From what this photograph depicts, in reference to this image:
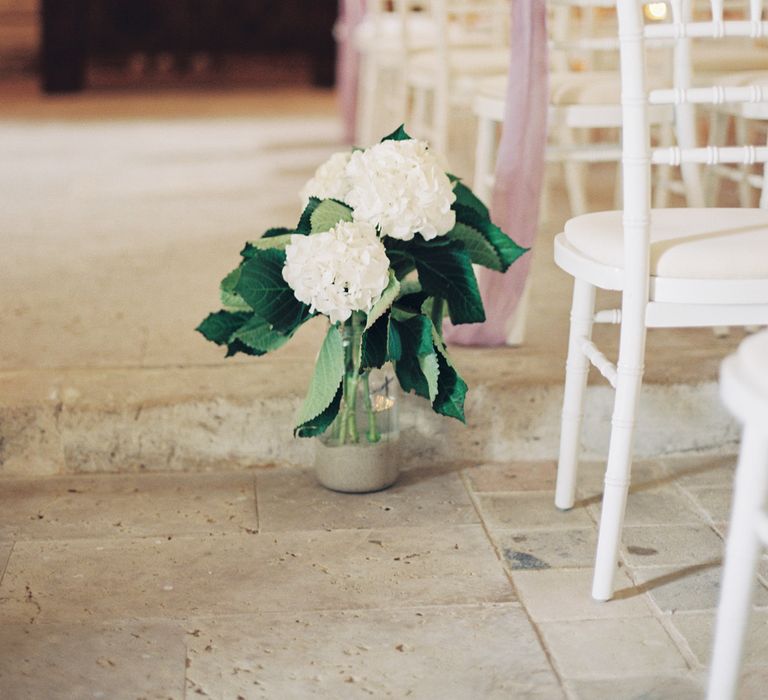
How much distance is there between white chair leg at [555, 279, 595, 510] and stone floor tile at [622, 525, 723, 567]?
134 millimetres

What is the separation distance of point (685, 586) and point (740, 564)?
0.59 m

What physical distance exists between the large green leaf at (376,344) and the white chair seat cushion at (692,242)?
35 cm

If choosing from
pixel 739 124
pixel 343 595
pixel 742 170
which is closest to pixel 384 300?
pixel 343 595

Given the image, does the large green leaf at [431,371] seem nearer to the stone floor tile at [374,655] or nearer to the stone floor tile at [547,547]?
the stone floor tile at [547,547]

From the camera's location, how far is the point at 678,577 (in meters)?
1.89

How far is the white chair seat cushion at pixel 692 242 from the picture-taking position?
1.65m

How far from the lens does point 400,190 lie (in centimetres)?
192

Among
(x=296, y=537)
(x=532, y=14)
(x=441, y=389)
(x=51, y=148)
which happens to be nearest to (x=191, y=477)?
(x=296, y=537)

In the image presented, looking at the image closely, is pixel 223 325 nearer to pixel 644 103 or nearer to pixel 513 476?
pixel 513 476

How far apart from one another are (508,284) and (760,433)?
4.25ft

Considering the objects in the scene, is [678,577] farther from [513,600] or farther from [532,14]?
[532,14]

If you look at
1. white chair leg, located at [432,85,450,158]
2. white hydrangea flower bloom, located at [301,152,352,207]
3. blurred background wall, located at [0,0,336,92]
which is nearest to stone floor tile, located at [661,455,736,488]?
white hydrangea flower bloom, located at [301,152,352,207]

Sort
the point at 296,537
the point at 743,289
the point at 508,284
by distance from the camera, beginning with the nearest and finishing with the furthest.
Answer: the point at 743,289, the point at 296,537, the point at 508,284

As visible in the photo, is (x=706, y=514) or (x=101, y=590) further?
(x=706, y=514)
